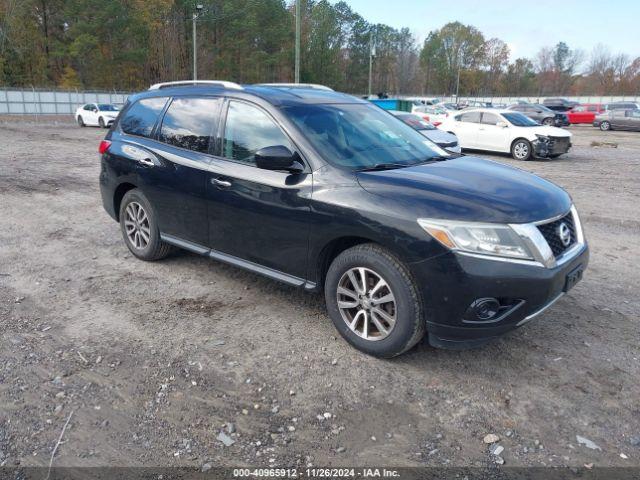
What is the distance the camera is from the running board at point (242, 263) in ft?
13.7

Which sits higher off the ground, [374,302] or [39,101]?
[39,101]

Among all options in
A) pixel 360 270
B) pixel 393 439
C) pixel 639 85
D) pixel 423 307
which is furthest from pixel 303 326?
pixel 639 85

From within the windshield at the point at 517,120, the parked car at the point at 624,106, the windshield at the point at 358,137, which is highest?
the parked car at the point at 624,106

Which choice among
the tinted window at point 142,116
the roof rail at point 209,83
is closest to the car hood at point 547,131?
the roof rail at point 209,83

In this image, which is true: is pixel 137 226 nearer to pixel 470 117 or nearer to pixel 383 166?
pixel 383 166

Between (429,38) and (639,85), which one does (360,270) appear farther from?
(429,38)

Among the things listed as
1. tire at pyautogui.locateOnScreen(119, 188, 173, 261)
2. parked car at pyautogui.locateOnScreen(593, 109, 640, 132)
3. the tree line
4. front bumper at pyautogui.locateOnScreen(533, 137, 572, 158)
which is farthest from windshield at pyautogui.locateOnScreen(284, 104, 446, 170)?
the tree line

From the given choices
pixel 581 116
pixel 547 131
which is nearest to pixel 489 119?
pixel 547 131

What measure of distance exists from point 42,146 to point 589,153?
18799mm

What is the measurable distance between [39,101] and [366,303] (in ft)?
142

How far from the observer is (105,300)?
4793 mm

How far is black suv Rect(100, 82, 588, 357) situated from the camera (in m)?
3.34

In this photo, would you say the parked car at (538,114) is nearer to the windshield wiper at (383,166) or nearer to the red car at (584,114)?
the red car at (584,114)

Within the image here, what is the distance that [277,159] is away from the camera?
152 inches
